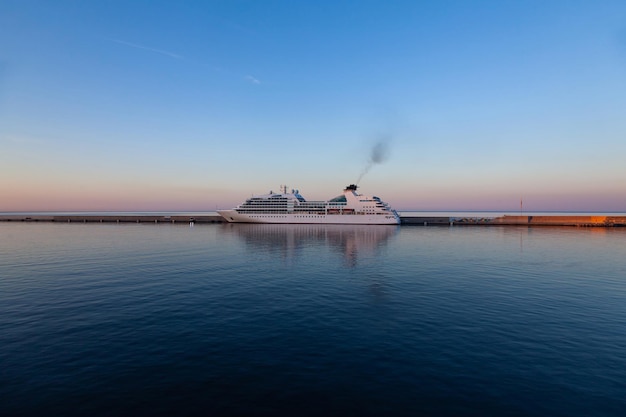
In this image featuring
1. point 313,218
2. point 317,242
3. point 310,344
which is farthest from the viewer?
point 313,218

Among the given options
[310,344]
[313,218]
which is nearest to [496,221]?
[313,218]

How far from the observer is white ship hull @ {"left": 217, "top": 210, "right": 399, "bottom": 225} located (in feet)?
319

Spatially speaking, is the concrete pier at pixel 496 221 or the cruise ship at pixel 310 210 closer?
the concrete pier at pixel 496 221

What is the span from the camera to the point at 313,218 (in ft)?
330

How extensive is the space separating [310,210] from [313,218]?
302 centimetres

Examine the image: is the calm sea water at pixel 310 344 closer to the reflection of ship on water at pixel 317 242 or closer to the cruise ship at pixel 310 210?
the reflection of ship on water at pixel 317 242

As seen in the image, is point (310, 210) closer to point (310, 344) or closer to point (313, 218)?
point (313, 218)

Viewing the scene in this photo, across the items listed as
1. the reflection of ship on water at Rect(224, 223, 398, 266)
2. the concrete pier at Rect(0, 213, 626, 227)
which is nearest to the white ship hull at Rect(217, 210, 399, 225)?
the concrete pier at Rect(0, 213, 626, 227)

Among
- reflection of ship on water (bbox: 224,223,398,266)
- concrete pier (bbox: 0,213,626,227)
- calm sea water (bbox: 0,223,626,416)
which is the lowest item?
calm sea water (bbox: 0,223,626,416)

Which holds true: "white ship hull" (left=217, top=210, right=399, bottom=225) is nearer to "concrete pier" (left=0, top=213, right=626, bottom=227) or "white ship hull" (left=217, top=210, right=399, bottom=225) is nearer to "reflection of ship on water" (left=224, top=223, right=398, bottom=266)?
"concrete pier" (left=0, top=213, right=626, bottom=227)

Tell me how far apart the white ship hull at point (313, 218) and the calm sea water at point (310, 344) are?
239ft

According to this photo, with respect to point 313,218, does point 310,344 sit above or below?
below

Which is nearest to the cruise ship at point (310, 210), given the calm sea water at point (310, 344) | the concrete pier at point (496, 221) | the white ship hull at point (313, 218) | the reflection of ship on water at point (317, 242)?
the white ship hull at point (313, 218)

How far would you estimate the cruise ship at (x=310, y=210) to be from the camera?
98688 millimetres
